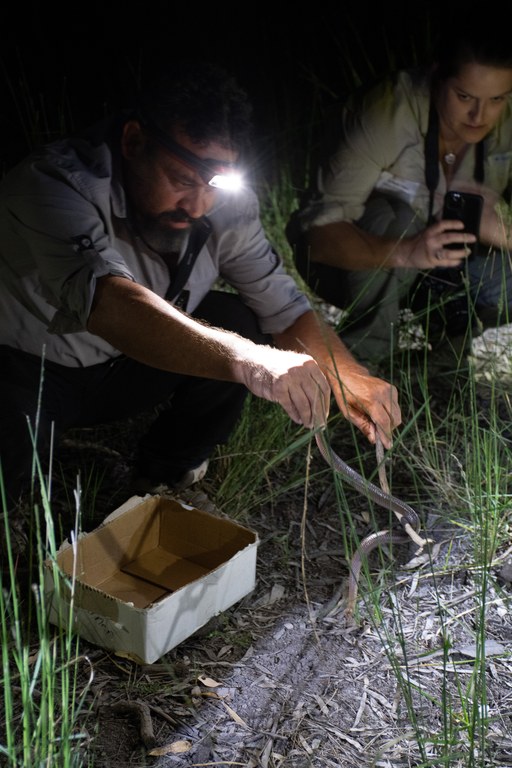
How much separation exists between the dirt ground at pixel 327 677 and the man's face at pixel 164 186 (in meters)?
0.82

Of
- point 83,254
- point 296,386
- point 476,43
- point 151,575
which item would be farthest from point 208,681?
→ point 476,43

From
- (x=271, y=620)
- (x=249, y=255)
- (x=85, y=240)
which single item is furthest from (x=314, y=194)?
(x=271, y=620)

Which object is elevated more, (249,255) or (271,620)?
(249,255)

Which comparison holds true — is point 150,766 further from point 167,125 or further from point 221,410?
point 167,125

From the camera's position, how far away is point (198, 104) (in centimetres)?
201

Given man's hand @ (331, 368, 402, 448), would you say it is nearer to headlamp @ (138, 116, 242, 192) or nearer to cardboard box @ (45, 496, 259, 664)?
cardboard box @ (45, 496, 259, 664)

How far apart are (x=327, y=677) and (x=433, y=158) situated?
6.03ft

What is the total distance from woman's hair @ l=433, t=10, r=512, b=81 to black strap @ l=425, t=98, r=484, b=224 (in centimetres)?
14

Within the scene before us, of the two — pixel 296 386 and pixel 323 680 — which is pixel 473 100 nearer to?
pixel 296 386

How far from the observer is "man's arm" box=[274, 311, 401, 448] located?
185 centimetres

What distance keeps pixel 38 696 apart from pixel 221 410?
3.22 ft

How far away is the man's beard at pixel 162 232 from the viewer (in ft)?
7.11

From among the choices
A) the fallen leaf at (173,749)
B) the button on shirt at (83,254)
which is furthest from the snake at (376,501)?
the button on shirt at (83,254)

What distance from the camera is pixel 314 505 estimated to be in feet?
8.41
